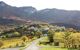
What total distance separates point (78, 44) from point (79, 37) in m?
2.84

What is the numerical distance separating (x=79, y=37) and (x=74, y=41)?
2.31 meters

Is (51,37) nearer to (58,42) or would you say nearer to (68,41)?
(58,42)

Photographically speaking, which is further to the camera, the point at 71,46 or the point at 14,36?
the point at 14,36

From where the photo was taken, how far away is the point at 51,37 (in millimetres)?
106688

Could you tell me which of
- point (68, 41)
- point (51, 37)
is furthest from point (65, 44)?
point (51, 37)

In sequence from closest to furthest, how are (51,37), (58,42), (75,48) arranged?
(75,48), (58,42), (51,37)

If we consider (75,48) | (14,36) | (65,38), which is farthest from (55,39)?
(14,36)

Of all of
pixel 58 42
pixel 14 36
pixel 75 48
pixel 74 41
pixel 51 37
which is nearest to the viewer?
pixel 75 48

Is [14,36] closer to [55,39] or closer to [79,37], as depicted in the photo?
[55,39]

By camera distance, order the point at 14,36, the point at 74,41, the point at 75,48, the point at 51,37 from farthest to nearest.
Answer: the point at 14,36
the point at 51,37
the point at 74,41
the point at 75,48

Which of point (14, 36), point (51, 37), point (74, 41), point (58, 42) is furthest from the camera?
point (14, 36)

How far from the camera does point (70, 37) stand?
86.8 metres

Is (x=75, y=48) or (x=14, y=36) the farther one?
(x=14, y=36)

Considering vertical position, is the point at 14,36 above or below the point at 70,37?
below
